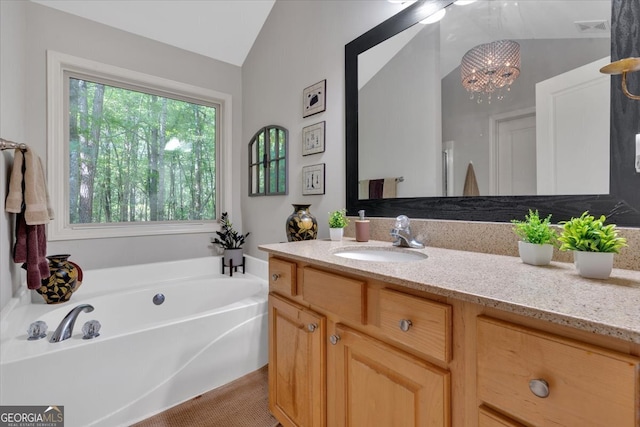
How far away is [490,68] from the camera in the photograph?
1148mm

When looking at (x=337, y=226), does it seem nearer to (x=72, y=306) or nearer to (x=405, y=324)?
(x=405, y=324)

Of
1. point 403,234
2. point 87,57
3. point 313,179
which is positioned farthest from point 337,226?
point 87,57

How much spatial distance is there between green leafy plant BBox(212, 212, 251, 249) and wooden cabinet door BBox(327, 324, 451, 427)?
6.25ft

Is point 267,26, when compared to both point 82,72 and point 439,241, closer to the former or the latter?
point 82,72

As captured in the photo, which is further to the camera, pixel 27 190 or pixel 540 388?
pixel 27 190

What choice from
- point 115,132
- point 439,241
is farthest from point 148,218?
point 439,241

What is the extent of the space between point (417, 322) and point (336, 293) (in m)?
0.32

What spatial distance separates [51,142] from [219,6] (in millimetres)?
1671

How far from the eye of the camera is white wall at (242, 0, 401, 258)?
5.87 feet

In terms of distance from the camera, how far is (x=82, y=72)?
2.21 metres

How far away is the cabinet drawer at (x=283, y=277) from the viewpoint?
1211 millimetres

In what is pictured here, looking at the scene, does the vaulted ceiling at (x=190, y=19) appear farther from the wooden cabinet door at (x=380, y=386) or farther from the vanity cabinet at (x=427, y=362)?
the wooden cabinet door at (x=380, y=386)

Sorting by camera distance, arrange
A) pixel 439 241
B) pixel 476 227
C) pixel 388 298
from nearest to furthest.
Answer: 1. pixel 388 298
2. pixel 476 227
3. pixel 439 241

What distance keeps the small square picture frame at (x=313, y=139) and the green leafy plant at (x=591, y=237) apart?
1.41 metres
